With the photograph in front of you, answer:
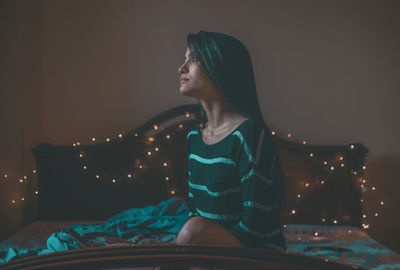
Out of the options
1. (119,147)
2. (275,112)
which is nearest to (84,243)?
(119,147)

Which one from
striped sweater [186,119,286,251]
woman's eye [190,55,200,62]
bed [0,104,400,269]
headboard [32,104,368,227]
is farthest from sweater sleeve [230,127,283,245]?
headboard [32,104,368,227]

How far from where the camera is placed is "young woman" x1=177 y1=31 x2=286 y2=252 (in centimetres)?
78

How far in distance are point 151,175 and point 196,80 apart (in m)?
1.07

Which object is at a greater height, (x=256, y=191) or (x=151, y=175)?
(x=256, y=191)

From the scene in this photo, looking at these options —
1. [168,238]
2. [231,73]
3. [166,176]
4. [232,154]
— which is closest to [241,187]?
[232,154]

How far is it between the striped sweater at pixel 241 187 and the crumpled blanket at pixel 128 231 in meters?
0.41

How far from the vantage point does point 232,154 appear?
880 millimetres

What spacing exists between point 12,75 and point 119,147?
2.56 feet

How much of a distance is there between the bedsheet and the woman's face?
610 millimetres

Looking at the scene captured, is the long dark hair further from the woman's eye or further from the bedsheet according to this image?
the bedsheet

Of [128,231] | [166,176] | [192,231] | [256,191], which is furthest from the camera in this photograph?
[166,176]

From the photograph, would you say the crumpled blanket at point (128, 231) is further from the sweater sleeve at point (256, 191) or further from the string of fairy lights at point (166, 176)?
the sweater sleeve at point (256, 191)

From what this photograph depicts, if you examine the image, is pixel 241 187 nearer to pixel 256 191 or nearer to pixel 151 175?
pixel 256 191

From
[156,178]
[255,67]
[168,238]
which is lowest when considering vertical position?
[168,238]
